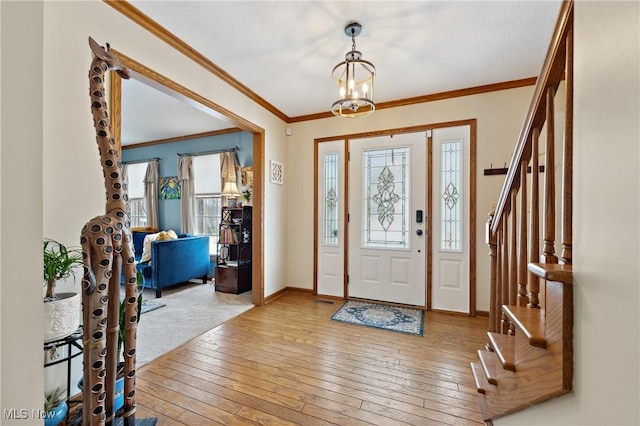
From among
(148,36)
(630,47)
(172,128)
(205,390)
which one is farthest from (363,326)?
(172,128)

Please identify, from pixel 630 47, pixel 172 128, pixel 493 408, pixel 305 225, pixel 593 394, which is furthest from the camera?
pixel 172 128

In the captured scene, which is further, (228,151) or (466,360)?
(228,151)

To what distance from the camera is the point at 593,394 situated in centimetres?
63

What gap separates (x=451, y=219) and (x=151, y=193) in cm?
560

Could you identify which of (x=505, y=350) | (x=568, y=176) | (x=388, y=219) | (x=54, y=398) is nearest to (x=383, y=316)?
(x=388, y=219)

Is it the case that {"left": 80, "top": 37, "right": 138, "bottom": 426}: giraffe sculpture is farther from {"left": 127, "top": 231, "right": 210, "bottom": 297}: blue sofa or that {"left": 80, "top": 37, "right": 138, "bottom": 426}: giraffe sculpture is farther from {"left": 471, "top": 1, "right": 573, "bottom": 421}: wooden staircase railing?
{"left": 127, "top": 231, "right": 210, "bottom": 297}: blue sofa

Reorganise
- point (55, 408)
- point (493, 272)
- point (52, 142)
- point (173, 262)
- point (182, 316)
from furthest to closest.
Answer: point (173, 262)
point (182, 316)
point (493, 272)
point (52, 142)
point (55, 408)

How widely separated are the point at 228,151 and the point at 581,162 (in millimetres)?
4932

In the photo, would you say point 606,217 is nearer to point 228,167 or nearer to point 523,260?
point 523,260

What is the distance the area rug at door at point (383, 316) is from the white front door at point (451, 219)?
0.41 meters

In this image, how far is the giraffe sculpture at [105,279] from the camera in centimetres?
115

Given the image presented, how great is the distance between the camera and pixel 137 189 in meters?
5.83

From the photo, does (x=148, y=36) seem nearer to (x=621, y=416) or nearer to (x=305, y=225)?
(x=305, y=225)

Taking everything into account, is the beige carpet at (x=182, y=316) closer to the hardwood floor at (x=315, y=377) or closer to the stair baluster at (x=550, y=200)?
the hardwood floor at (x=315, y=377)
